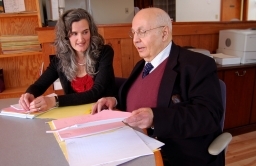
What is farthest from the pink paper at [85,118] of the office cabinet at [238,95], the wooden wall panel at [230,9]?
the wooden wall panel at [230,9]

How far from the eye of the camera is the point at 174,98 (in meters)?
1.14

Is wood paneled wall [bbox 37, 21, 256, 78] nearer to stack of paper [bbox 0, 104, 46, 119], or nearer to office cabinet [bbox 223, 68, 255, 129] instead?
office cabinet [bbox 223, 68, 255, 129]

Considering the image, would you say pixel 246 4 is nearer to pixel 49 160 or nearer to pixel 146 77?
pixel 146 77

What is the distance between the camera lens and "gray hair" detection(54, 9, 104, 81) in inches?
65.7

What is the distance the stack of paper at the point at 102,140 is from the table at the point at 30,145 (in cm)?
3

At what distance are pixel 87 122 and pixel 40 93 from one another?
25.9 inches

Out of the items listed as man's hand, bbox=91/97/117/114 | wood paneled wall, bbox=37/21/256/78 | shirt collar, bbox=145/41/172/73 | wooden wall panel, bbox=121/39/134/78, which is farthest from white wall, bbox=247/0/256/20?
man's hand, bbox=91/97/117/114

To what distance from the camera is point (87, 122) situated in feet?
3.46

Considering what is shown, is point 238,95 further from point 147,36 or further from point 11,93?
point 11,93

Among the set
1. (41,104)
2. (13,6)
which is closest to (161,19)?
(41,104)

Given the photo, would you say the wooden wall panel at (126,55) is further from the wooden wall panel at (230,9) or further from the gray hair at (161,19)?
the wooden wall panel at (230,9)

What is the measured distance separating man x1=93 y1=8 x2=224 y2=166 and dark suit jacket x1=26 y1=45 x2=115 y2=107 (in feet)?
0.60

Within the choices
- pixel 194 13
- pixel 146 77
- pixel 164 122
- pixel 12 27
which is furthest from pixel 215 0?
pixel 164 122

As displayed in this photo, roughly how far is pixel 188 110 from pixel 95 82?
75cm
